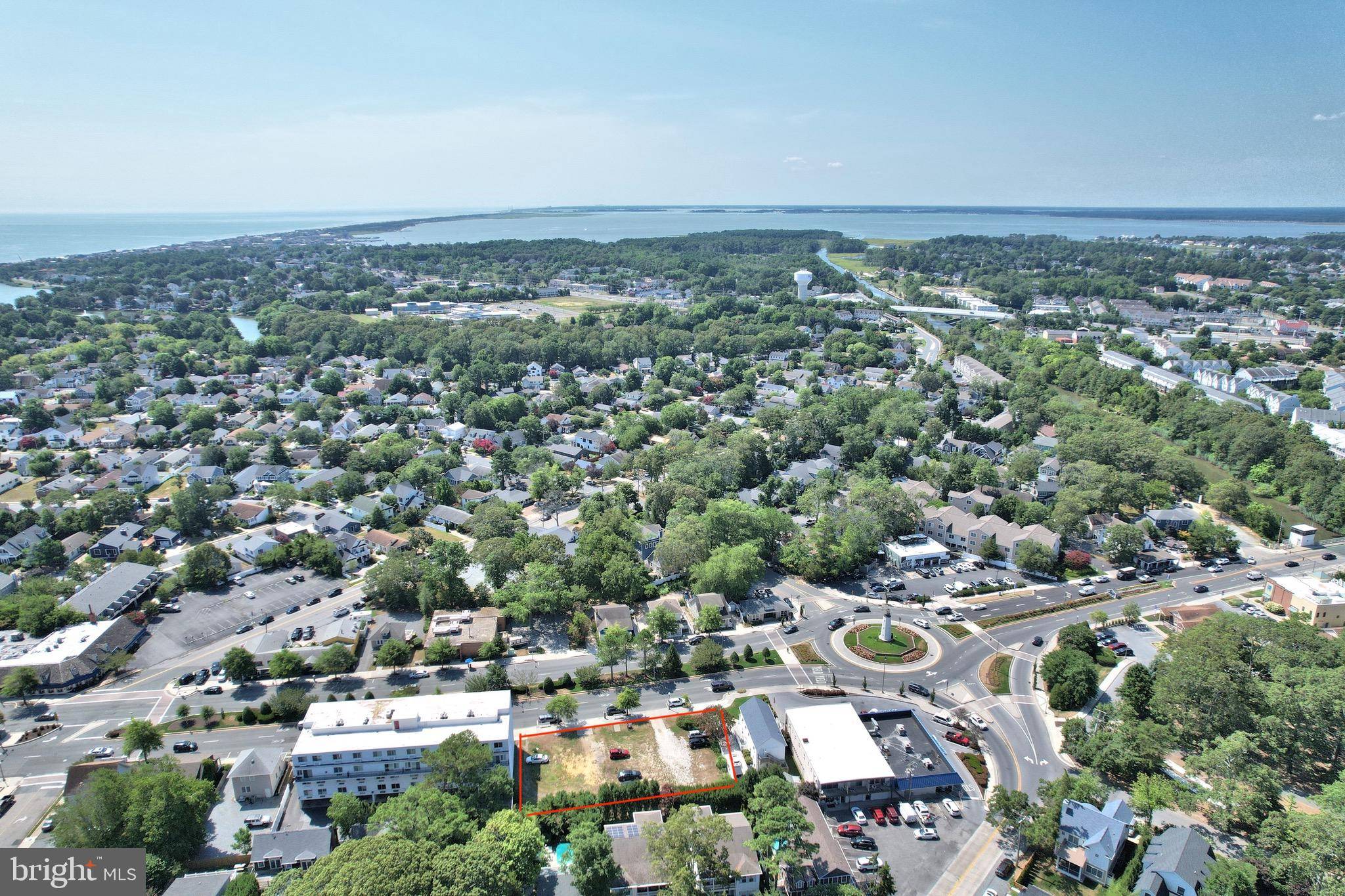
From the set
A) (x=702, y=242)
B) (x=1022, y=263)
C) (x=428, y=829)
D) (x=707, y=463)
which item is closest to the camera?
(x=428, y=829)

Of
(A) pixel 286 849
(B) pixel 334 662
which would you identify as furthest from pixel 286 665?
(A) pixel 286 849

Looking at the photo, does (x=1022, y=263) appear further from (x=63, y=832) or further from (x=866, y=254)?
(x=63, y=832)

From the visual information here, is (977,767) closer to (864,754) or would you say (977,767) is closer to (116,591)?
(864,754)

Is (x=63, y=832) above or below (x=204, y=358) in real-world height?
below

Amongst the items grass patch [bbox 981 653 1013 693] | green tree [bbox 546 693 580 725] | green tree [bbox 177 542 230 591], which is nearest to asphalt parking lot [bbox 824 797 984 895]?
grass patch [bbox 981 653 1013 693]

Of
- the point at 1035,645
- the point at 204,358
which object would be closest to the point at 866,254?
the point at 204,358

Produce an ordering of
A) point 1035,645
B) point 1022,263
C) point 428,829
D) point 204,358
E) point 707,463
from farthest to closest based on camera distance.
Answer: point 1022,263 < point 204,358 < point 707,463 < point 1035,645 < point 428,829

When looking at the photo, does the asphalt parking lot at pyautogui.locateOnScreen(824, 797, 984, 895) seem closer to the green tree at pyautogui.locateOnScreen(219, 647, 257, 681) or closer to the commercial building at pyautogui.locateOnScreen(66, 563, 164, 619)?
the green tree at pyautogui.locateOnScreen(219, 647, 257, 681)
